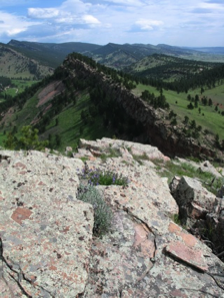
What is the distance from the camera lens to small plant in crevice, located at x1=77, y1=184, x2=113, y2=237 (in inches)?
256

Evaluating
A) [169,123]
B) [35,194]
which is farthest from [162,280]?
[169,123]

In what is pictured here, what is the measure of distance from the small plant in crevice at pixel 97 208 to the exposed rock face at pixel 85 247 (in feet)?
0.73

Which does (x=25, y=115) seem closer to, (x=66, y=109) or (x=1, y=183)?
(x=66, y=109)

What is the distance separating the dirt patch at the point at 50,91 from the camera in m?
148

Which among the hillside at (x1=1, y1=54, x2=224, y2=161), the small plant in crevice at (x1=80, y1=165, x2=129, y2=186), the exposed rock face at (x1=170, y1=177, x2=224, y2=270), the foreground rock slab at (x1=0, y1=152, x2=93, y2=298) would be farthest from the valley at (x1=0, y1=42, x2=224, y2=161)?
the foreground rock slab at (x1=0, y1=152, x2=93, y2=298)

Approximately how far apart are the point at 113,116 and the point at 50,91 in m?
89.8

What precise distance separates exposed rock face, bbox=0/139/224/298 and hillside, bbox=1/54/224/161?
1610 cm

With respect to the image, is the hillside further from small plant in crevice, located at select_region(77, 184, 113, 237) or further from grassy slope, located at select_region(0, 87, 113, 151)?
small plant in crevice, located at select_region(77, 184, 113, 237)

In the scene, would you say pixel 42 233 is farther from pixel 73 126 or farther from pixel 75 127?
pixel 73 126

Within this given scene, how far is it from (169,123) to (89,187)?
5715 centimetres

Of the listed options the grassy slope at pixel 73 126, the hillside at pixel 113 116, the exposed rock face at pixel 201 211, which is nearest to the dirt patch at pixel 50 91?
the hillside at pixel 113 116

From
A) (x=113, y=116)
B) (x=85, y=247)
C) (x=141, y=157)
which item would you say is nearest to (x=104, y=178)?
(x=85, y=247)

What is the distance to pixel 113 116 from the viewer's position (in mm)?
82375

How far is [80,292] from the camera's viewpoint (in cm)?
468
